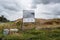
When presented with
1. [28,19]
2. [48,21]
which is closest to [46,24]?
[48,21]

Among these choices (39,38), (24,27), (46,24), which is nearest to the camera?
(39,38)

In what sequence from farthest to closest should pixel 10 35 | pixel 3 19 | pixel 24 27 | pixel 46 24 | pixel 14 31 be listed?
pixel 3 19 → pixel 46 24 → pixel 24 27 → pixel 14 31 → pixel 10 35

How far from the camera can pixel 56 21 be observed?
819 inches

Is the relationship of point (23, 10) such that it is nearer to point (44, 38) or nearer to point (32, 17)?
point (32, 17)

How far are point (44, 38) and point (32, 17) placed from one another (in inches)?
112

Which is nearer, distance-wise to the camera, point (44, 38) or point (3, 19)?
point (44, 38)

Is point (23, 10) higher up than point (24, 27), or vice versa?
point (23, 10)

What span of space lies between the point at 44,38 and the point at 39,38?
0.38 m

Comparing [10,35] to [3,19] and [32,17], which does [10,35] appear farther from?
[3,19]

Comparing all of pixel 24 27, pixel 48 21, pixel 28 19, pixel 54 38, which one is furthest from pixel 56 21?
pixel 54 38

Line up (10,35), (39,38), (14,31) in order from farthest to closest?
(14,31) < (10,35) < (39,38)

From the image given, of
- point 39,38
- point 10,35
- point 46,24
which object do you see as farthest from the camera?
point 46,24

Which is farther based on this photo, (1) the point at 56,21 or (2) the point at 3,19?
(2) the point at 3,19

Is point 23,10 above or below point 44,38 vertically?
above
